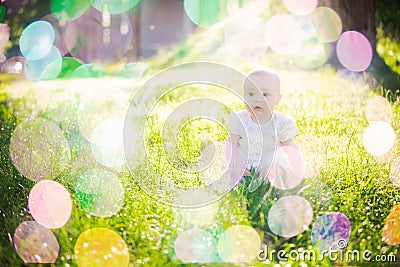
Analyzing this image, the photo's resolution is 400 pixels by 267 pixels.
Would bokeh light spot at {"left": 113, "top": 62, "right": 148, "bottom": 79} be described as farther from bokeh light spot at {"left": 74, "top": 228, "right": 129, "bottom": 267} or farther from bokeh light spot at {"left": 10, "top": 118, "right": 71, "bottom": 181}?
bokeh light spot at {"left": 74, "top": 228, "right": 129, "bottom": 267}

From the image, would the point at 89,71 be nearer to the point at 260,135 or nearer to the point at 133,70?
the point at 133,70

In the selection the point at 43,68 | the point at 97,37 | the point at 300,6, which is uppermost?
the point at 300,6

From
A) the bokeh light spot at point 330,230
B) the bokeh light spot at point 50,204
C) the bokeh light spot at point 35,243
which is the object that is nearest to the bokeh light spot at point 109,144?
the bokeh light spot at point 50,204

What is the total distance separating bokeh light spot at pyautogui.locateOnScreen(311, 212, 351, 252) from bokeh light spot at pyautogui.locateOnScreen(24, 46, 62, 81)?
592 centimetres

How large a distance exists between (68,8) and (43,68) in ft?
6.42

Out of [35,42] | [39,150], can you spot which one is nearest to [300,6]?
[35,42]

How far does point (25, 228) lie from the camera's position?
2.48m

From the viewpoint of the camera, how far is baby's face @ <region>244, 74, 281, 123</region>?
299 centimetres

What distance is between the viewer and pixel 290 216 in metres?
2.57

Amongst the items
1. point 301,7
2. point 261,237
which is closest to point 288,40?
point 301,7

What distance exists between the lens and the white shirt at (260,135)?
299 centimetres

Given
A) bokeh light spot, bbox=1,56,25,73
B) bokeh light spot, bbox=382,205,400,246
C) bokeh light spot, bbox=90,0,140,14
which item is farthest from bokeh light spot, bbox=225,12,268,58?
bokeh light spot, bbox=382,205,400,246

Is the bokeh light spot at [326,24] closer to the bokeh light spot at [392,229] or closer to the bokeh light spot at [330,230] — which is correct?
the bokeh light spot at [392,229]

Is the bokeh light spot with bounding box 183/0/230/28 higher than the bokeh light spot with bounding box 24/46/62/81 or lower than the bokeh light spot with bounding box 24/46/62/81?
higher
